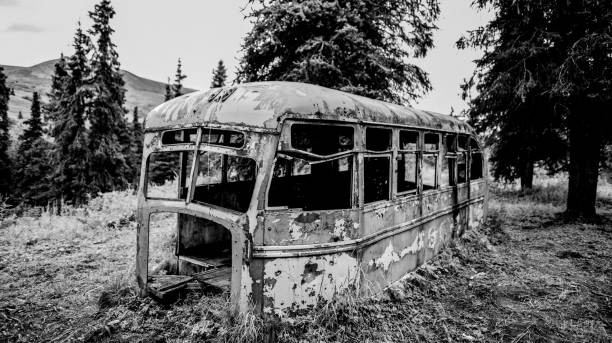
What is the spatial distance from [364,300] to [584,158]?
9526 mm

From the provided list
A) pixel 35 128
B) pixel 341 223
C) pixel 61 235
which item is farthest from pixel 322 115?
pixel 35 128

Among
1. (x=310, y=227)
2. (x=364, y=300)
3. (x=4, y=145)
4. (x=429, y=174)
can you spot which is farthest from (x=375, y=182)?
(x=4, y=145)

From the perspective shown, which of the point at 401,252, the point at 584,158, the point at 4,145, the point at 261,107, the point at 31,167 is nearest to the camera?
the point at 261,107

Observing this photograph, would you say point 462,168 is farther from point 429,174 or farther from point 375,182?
point 429,174

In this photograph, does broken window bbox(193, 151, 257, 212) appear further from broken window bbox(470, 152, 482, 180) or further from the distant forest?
broken window bbox(470, 152, 482, 180)

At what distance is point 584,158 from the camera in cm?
1009

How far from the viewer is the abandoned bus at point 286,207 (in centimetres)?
382

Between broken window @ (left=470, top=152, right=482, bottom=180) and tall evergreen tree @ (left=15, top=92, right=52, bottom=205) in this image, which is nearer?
broken window @ (left=470, top=152, right=482, bottom=180)

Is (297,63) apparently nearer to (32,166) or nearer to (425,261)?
(425,261)

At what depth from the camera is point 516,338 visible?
4238 mm

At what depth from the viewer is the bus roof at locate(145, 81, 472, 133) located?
12.5 feet

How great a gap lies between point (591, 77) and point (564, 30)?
→ 180 centimetres

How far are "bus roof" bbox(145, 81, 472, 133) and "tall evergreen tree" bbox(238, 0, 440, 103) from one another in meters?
4.15

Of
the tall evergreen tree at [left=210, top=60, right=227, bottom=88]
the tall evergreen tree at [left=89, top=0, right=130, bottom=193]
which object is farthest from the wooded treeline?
the tall evergreen tree at [left=210, top=60, right=227, bottom=88]
